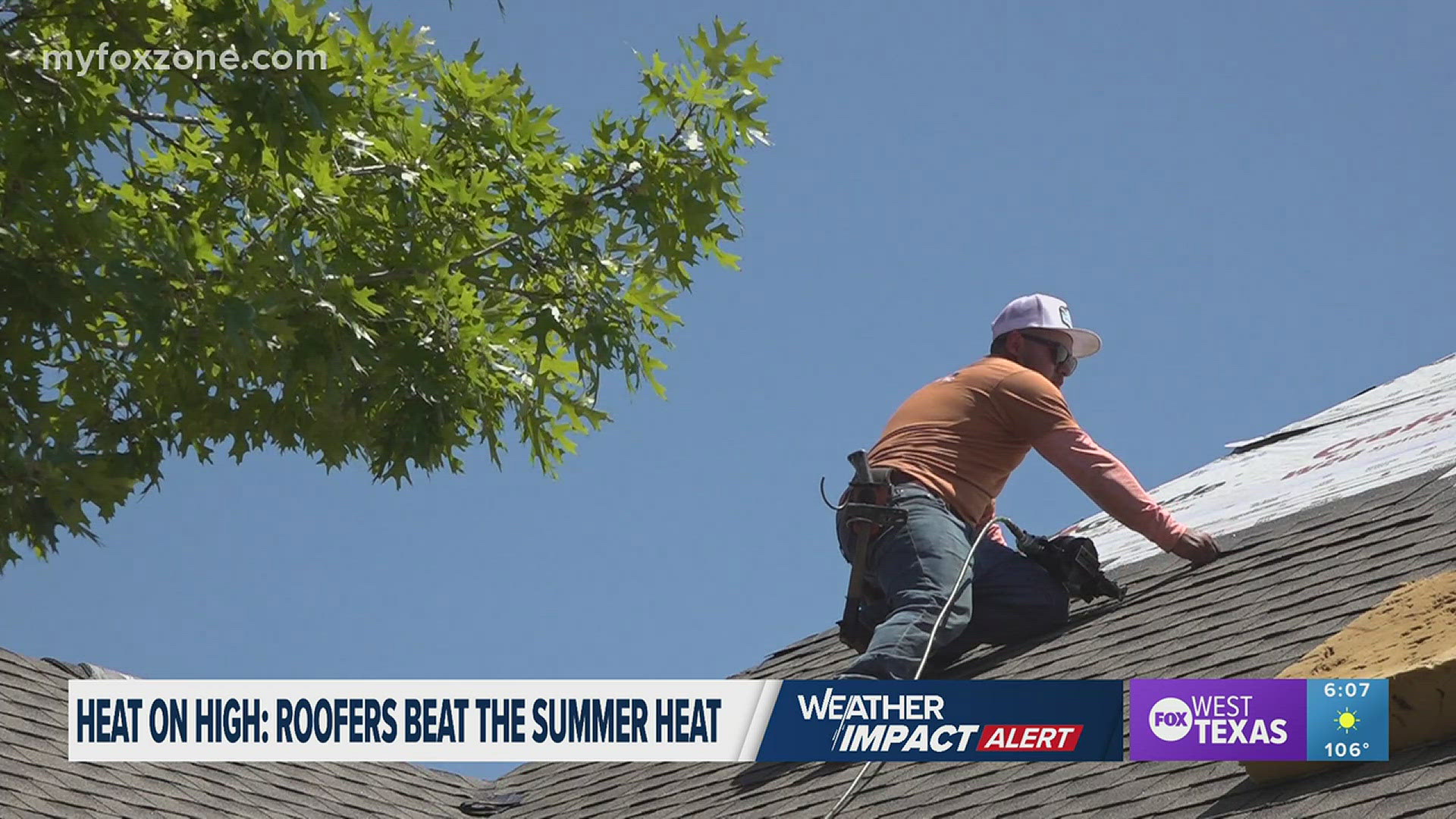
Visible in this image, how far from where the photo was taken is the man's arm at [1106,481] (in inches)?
228

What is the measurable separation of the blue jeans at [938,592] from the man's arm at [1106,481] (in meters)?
0.44

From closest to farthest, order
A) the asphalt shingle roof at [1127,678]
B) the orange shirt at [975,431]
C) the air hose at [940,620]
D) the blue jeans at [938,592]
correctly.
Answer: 1. the asphalt shingle roof at [1127,678]
2. the air hose at [940,620]
3. the blue jeans at [938,592]
4. the orange shirt at [975,431]

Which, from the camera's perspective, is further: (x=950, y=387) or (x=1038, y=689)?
(x=950, y=387)

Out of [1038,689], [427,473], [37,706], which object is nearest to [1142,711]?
[1038,689]

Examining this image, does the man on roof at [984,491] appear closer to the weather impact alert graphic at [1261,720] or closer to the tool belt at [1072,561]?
the tool belt at [1072,561]

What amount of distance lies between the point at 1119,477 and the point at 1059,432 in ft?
0.87

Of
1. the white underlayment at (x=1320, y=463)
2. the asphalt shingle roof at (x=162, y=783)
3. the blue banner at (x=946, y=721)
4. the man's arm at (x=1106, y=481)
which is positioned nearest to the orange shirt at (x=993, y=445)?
the man's arm at (x=1106, y=481)

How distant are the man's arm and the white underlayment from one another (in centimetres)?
101

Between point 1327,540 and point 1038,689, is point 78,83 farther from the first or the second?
point 1327,540

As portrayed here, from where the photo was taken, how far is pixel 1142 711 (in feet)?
15.5

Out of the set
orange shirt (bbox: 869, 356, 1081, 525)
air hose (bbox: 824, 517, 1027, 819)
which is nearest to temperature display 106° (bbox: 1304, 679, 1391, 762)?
air hose (bbox: 824, 517, 1027, 819)

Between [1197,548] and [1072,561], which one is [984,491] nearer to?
[1072,561]

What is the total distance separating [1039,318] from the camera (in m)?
6.31

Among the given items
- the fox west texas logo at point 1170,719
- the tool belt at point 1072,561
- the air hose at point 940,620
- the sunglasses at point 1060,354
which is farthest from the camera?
the sunglasses at point 1060,354
